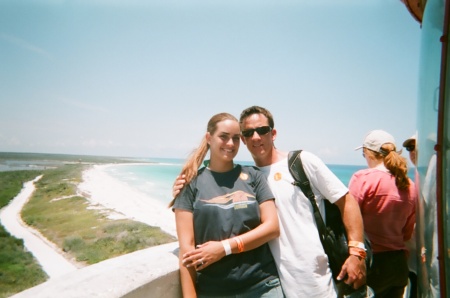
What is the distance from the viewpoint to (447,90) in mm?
1365

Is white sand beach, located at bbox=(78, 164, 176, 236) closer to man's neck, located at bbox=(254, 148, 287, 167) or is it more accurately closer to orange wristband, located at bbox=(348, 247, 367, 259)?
man's neck, located at bbox=(254, 148, 287, 167)

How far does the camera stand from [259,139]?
100 inches

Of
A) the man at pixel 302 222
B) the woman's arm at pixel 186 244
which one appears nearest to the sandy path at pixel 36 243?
the woman's arm at pixel 186 244

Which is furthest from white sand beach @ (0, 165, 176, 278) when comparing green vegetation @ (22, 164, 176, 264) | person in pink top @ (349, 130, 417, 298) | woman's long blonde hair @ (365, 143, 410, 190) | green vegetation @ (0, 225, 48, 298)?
woman's long blonde hair @ (365, 143, 410, 190)

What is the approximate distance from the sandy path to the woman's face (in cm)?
2227

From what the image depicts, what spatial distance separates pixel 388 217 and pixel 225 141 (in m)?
2.02

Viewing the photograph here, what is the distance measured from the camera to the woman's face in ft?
7.64

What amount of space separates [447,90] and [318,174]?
44.7 inches

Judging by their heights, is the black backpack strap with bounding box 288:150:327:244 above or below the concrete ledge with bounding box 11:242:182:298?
above

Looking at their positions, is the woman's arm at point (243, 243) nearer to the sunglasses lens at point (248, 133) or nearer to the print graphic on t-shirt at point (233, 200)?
the print graphic on t-shirt at point (233, 200)

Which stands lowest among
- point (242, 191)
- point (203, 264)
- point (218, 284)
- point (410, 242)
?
point (410, 242)

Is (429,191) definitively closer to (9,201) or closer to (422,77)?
(422,77)

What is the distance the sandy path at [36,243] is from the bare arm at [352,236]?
22.6m

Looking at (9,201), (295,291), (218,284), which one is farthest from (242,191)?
(9,201)
